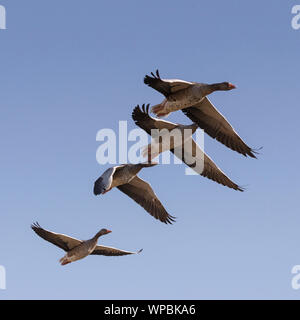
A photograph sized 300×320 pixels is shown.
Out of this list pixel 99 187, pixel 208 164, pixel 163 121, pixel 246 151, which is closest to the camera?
pixel 99 187

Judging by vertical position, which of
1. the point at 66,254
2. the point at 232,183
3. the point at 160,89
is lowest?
the point at 66,254

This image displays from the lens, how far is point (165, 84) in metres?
17.8

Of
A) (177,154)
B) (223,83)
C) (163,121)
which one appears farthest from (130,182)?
(223,83)

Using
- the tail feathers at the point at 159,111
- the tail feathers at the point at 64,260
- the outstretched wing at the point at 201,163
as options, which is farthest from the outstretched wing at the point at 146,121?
the tail feathers at the point at 64,260

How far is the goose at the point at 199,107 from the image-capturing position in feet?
58.7

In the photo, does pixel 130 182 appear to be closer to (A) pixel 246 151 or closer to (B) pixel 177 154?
(B) pixel 177 154

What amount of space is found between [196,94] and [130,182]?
363 cm

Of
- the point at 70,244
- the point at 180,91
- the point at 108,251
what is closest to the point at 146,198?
the point at 108,251

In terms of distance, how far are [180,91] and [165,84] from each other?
518mm

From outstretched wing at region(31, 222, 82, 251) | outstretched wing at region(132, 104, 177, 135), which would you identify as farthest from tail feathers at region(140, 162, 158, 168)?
outstretched wing at region(31, 222, 82, 251)

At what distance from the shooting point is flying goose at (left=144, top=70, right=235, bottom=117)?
700 inches

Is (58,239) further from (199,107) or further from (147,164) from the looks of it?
(199,107)

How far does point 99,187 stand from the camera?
17297 mm

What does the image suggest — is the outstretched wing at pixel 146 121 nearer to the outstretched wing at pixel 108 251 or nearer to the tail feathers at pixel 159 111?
the tail feathers at pixel 159 111
